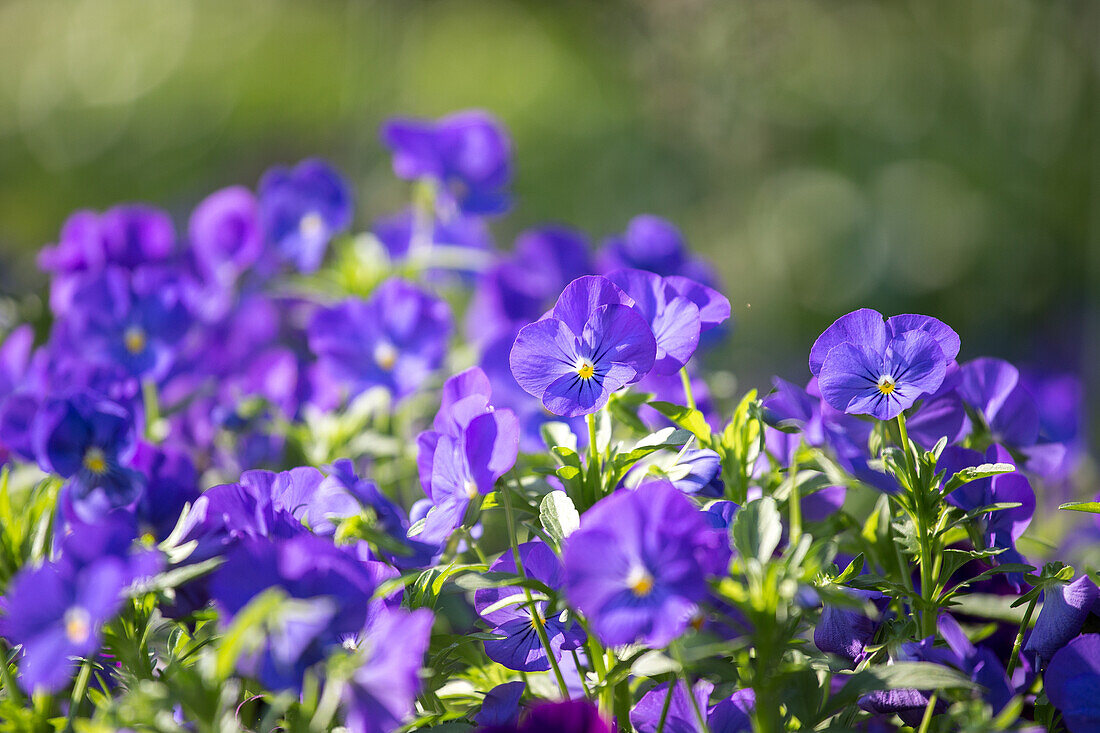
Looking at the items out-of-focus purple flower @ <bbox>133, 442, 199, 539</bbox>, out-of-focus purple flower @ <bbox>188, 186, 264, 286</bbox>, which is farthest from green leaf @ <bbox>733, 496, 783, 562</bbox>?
out-of-focus purple flower @ <bbox>188, 186, 264, 286</bbox>

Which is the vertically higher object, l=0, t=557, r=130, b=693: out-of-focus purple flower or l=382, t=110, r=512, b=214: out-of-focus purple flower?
l=382, t=110, r=512, b=214: out-of-focus purple flower

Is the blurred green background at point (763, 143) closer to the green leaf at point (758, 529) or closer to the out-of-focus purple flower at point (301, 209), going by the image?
the out-of-focus purple flower at point (301, 209)

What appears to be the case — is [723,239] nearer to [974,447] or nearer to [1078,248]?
[1078,248]

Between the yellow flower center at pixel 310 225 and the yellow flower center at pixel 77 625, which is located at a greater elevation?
the yellow flower center at pixel 310 225

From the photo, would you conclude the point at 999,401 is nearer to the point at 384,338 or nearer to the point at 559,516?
the point at 559,516

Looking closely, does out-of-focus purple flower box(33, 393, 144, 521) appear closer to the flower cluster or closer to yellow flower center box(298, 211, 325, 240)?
the flower cluster

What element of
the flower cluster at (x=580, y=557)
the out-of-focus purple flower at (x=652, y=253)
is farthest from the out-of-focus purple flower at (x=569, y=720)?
the out-of-focus purple flower at (x=652, y=253)
